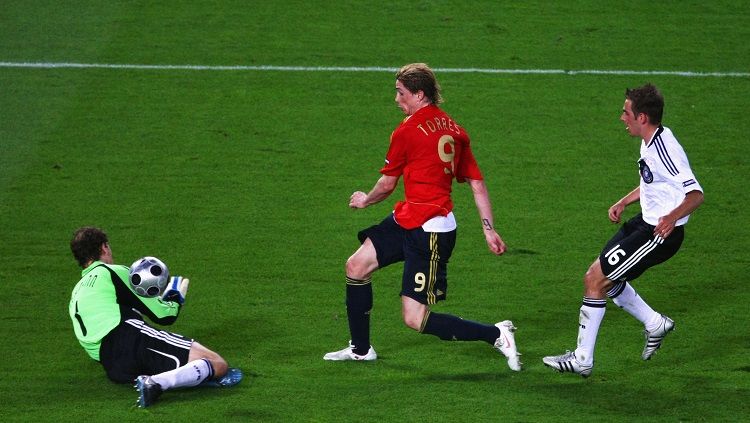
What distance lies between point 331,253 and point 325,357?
2.18 m

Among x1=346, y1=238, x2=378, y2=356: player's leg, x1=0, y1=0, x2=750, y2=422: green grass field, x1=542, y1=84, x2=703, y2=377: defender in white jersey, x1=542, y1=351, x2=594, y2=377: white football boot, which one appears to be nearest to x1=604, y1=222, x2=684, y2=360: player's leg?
x1=542, y1=84, x2=703, y2=377: defender in white jersey

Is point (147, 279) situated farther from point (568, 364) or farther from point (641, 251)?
point (641, 251)

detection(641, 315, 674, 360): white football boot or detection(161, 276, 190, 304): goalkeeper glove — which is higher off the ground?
detection(641, 315, 674, 360): white football boot

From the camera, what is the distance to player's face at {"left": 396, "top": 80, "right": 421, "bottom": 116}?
302 inches

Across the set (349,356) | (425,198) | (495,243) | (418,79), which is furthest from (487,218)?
A: (349,356)

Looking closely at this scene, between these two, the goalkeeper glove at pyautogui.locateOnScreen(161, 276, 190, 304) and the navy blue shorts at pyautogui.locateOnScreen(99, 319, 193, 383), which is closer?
the navy blue shorts at pyautogui.locateOnScreen(99, 319, 193, 383)

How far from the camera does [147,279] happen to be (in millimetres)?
7641

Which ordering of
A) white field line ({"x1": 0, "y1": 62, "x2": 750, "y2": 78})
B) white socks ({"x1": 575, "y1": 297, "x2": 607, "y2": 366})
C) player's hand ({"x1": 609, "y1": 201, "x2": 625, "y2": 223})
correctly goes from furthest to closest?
white field line ({"x1": 0, "y1": 62, "x2": 750, "y2": 78}) < player's hand ({"x1": 609, "y1": 201, "x2": 625, "y2": 223}) < white socks ({"x1": 575, "y1": 297, "x2": 607, "y2": 366})

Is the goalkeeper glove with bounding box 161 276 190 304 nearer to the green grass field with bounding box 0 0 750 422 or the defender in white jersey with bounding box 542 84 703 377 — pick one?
the green grass field with bounding box 0 0 750 422

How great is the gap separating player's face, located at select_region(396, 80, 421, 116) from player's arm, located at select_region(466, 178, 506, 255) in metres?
0.58

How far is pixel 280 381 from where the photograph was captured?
773 centimetres

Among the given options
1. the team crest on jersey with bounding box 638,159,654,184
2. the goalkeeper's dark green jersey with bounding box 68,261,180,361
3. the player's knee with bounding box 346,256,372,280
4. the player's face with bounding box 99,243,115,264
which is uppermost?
the team crest on jersey with bounding box 638,159,654,184

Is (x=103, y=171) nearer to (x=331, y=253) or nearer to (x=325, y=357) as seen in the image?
(x=331, y=253)

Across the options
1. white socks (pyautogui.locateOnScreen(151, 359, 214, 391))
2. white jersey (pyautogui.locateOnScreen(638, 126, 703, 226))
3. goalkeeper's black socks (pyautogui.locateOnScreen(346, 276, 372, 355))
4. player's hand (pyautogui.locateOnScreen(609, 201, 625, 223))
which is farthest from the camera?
player's hand (pyautogui.locateOnScreen(609, 201, 625, 223))
